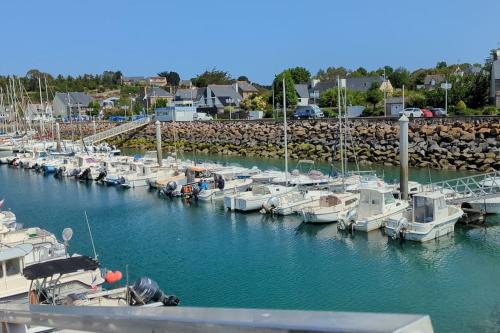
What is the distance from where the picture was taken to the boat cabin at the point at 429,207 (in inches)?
945

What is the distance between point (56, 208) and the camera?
127 ft

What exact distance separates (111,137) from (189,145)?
18.5 metres

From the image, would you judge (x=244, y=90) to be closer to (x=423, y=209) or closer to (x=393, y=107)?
(x=393, y=107)

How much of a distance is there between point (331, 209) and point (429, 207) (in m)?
5.35

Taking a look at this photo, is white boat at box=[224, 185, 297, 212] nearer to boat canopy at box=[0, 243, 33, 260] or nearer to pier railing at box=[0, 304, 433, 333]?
boat canopy at box=[0, 243, 33, 260]

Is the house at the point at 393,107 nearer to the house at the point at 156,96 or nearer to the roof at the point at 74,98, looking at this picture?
the house at the point at 156,96

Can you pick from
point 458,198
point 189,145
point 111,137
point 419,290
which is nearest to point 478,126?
point 458,198

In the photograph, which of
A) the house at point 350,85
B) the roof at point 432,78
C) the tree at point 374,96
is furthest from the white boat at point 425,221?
the roof at point 432,78

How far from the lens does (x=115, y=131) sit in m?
85.1

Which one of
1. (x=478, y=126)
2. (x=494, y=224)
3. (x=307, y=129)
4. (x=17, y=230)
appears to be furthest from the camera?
(x=307, y=129)

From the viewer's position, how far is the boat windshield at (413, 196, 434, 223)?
24.1 meters

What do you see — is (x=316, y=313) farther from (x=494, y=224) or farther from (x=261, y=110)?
(x=261, y=110)

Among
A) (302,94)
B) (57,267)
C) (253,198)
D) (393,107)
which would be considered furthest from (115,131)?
(57,267)

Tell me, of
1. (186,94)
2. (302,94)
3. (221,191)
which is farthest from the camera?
(186,94)
